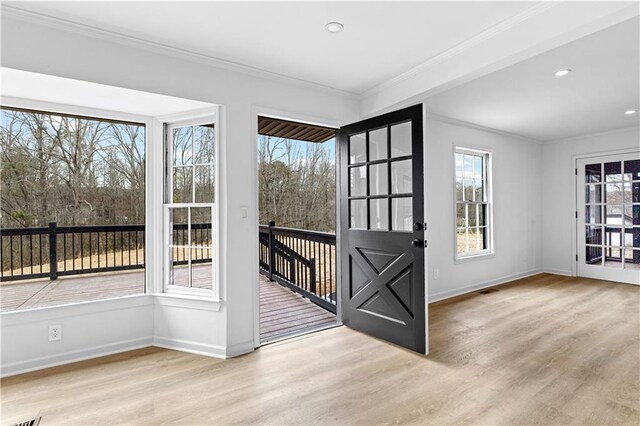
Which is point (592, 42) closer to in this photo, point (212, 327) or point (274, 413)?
point (274, 413)

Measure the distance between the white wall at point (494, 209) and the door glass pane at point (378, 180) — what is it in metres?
0.98

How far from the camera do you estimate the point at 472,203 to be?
16.4 ft

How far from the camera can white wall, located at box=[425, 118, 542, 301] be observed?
14.7 feet

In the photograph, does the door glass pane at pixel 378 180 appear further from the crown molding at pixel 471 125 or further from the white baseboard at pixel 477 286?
the white baseboard at pixel 477 286

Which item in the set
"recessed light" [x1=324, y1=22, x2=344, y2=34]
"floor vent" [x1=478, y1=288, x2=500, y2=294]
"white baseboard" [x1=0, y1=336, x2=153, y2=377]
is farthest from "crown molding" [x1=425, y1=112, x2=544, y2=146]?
"white baseboard" [x1=0, y1=336, x2=153, y2=377]

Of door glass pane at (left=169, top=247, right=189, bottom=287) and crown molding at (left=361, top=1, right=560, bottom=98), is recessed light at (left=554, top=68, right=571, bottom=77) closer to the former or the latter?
crown molding at (left=361, top=1, right=560, bottom=98)

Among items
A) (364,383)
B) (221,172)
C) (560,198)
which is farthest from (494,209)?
(221,172)

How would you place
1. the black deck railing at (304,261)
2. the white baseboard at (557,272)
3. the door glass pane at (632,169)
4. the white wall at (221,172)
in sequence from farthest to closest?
the white baseboard at (557,272), the door glass pane at (632,169), the black deck railing at (304,261), the white wall at (221,172)

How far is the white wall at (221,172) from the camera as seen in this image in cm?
246

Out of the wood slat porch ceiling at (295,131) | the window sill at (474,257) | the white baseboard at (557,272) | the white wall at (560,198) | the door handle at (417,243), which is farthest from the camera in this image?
the white baseboard at (557,272)

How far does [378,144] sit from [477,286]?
10.2ft

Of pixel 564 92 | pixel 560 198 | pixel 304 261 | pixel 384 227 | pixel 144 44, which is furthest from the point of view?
pixel 560 198

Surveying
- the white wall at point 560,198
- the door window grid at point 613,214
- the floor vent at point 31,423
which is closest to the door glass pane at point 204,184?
the floor vent at point 31,423

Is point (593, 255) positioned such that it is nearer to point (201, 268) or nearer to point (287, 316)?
point (287, 316)
